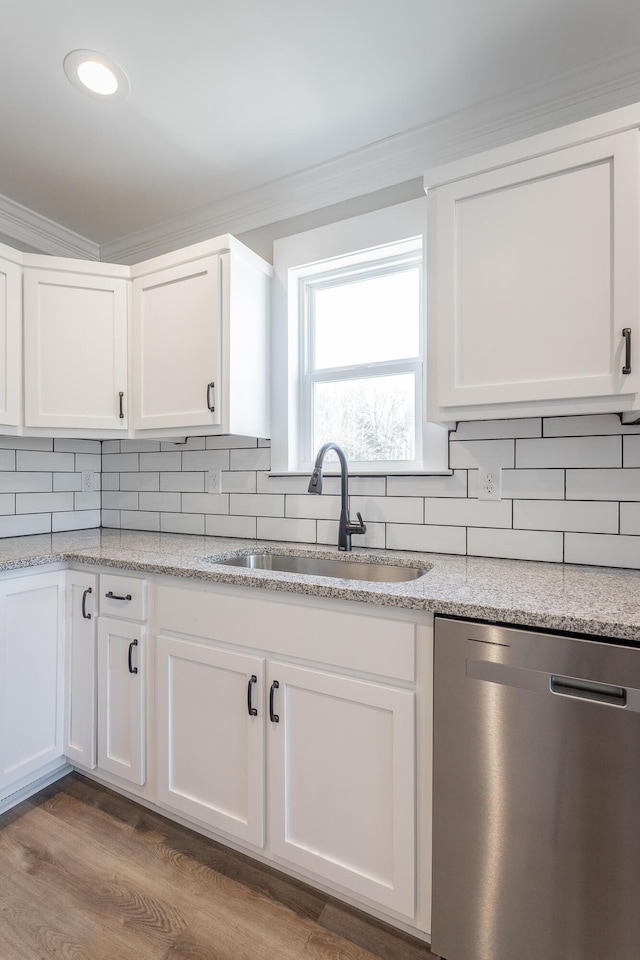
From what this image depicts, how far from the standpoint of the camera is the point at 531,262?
1.37 meters

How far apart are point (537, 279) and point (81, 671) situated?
6.86 ft

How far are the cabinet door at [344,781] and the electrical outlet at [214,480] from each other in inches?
45.1

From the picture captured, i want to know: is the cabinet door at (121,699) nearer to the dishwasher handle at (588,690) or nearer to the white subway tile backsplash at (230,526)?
the white subway tile backsplash at (230,526)

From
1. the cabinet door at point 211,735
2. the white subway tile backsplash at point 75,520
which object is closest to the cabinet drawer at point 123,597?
the cabinet door at point 211,735

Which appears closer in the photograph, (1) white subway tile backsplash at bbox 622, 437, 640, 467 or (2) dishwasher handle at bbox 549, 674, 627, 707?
(2) dishwasher handle at bbox 549, 674, 627, 707

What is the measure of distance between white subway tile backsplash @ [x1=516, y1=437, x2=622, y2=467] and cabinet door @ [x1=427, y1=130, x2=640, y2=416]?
33 centimetres

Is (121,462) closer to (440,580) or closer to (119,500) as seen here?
(119,500)

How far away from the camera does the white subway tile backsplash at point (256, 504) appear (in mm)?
2188

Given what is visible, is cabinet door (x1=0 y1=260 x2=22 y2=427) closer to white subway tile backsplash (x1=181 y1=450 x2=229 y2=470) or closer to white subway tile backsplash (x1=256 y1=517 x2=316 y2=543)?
white subway tile backsplash (x1=181 y1=450 x2=229 y2=470)

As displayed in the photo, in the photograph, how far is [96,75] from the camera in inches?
63.0

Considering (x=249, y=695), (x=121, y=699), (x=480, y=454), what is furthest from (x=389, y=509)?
(x=121, y=699)

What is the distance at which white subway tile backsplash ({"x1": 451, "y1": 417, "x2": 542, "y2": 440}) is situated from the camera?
167 centimetres

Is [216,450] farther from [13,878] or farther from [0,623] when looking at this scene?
[13,878]

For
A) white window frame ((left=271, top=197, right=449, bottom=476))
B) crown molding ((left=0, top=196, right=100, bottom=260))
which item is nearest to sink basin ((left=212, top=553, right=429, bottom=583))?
white window frame ((left=271, top=197, right=449, bottom=476))
